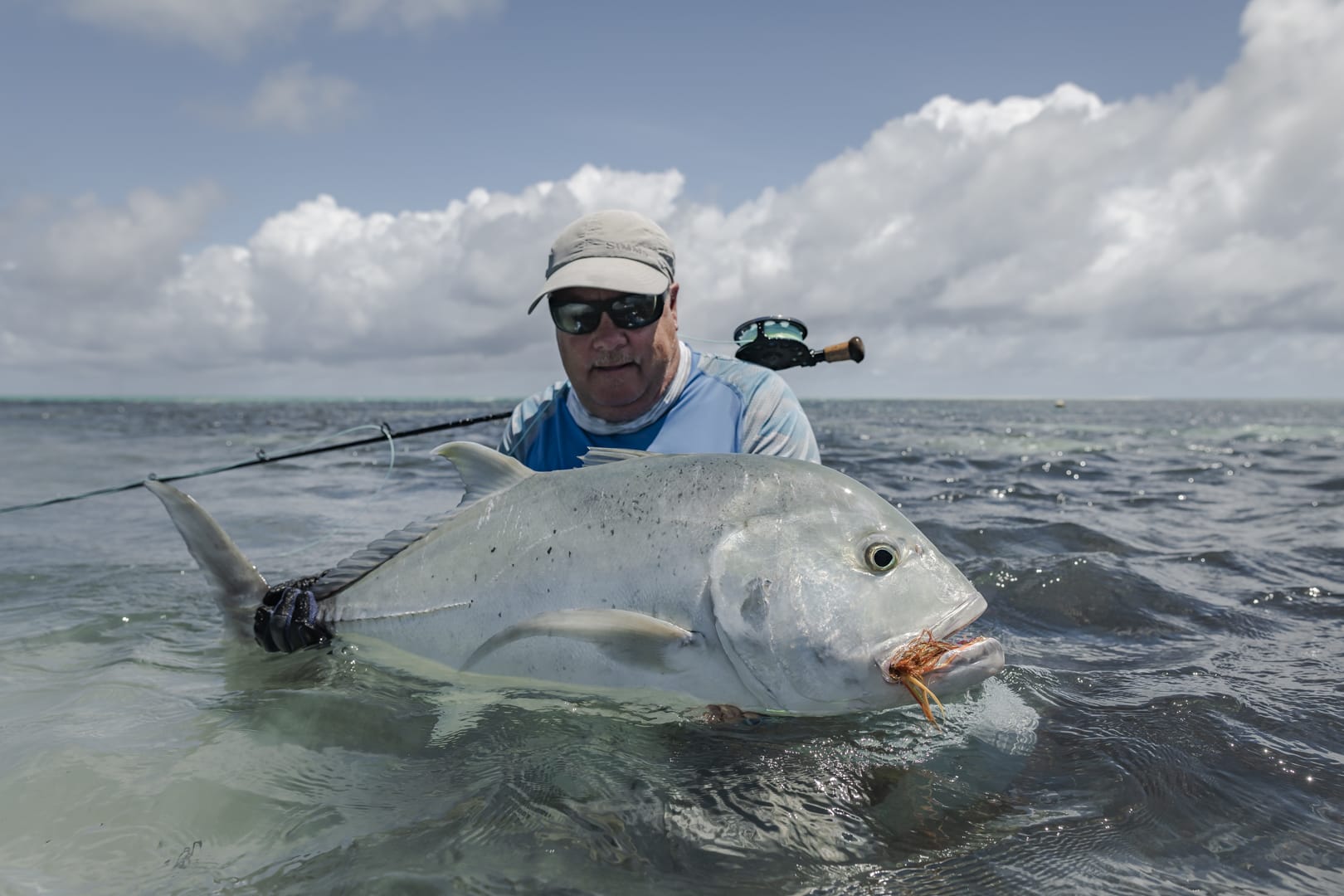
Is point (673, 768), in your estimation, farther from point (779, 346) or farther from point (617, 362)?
point (779, 346)

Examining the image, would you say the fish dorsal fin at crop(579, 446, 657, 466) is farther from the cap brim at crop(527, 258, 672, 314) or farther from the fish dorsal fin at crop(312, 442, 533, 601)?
the cap brim at crop(527, 258, 672, 314)

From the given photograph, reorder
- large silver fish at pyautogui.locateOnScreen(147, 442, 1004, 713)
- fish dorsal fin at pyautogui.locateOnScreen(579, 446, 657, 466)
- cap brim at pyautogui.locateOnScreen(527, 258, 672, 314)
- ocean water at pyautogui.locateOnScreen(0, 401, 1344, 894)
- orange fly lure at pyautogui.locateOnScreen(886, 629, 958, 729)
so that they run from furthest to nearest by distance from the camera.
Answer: cap brim at pyautogui.locateOnScreen(527, 258, 672, 314) < fish dorsal fin at pyautogui.locateOnScreen(579, 446, 657, 466) < large silver fish at pyautogui.locateOnScreen(147, 442, 1004, 713) < orange fly lure at pyautogui.locateOnScreen(886, 629, 958, 729) < ocean water at pyautogui.locateOnScreen(0, 401, 1344, 894)

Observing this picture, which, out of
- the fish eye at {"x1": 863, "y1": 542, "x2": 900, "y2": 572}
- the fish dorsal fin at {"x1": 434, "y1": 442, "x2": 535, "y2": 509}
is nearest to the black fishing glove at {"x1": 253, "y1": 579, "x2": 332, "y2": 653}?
the fish dorsal fin at {"x1": 434, "y1": 442, "x2": 535, "y2": 509}

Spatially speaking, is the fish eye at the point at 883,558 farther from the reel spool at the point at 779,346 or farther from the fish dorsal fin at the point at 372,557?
the reel spool at the point at 779,346

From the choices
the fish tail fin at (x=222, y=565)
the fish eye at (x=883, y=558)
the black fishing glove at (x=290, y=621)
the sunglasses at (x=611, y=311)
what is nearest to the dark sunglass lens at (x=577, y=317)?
the sunglasses at (x=611, y=311)

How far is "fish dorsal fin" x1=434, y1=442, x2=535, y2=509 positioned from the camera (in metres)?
3.18

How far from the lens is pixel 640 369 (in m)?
4.10

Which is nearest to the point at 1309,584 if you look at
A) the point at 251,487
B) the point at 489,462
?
the point at 489,462

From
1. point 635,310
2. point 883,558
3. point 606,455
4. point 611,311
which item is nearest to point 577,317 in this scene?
point 611,311

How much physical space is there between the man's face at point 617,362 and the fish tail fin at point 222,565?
5.82ft

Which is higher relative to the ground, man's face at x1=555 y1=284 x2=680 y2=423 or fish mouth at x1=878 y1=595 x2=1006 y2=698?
man's face at x1=555 y1=284 x2=680 y2=423

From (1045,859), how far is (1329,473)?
15.1 metres

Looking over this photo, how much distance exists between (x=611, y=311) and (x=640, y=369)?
1.13 feet

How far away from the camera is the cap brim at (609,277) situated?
150 inches
